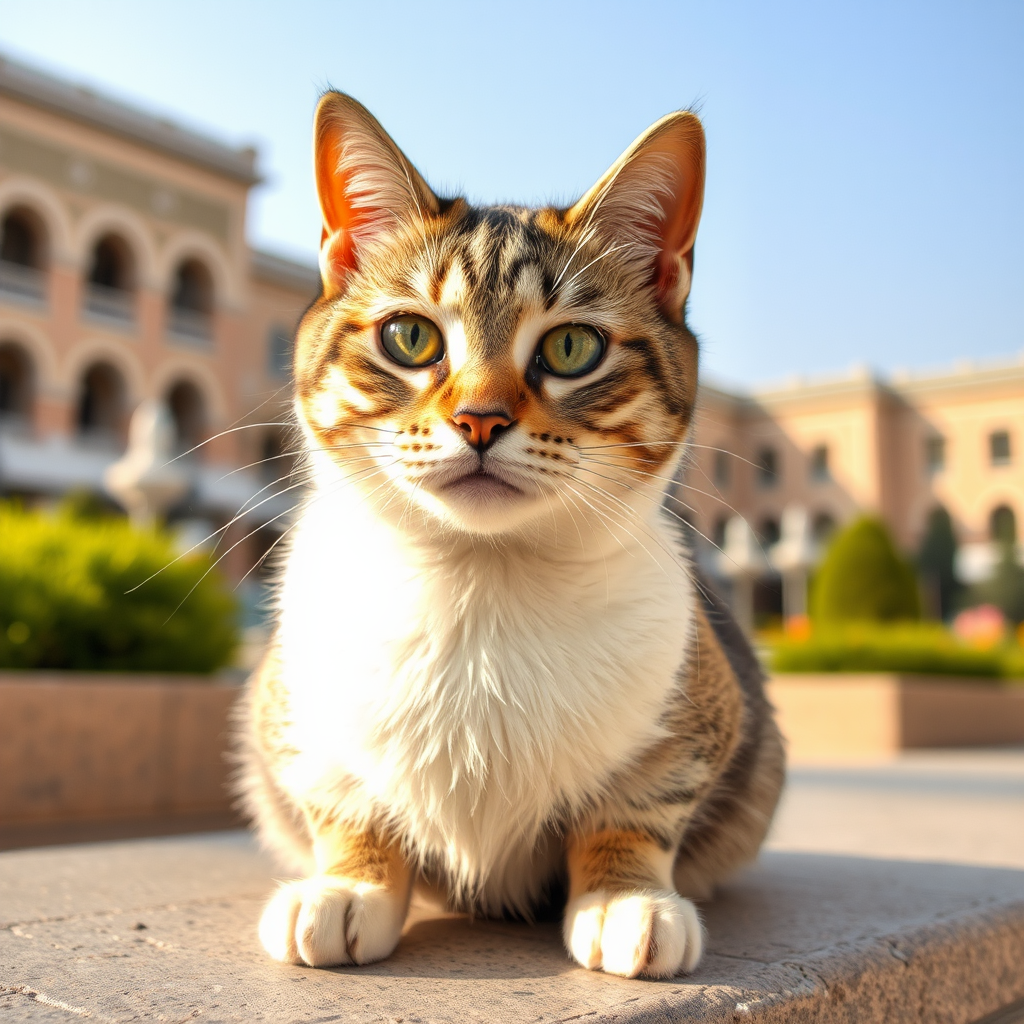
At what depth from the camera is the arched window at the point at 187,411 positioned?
79.6 ft

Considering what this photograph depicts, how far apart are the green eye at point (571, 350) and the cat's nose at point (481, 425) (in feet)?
0.51

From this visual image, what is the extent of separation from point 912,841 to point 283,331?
25.6m

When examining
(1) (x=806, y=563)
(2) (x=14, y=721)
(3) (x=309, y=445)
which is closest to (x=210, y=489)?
(1) (x=806, y=563)

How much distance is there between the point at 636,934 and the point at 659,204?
115cm

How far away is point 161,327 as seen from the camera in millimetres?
23016

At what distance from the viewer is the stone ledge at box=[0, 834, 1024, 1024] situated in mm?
1219

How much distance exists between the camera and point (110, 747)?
3.74m

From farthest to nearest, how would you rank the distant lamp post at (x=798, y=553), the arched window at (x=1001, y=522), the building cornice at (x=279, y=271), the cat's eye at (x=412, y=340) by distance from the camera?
the arched window at (x=1001, y=522) → the building cornice at (x=279, y=271) → the distant lamp post at (x=798, y=553) → the cat's eye at (x=412, y=340)

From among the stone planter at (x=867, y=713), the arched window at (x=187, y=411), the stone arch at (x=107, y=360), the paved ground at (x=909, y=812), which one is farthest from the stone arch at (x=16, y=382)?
the paved ground at (x=909, y=812)

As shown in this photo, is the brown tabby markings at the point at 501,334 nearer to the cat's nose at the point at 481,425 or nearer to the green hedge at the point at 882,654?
the cat's nose at the point at 481,425

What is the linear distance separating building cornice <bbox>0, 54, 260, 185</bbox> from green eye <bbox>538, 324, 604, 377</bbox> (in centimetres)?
2221

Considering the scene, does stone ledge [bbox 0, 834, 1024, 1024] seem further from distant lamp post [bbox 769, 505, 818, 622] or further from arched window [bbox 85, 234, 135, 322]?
arched window [bbox 85, 234, 135, 322]

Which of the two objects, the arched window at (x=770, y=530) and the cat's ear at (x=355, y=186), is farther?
the arched window at (x=770, y=530)

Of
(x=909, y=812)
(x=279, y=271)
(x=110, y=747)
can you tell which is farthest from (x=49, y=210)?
(x=909, y=812)
